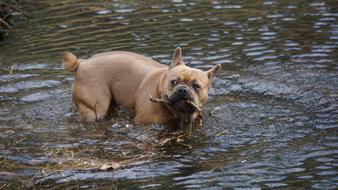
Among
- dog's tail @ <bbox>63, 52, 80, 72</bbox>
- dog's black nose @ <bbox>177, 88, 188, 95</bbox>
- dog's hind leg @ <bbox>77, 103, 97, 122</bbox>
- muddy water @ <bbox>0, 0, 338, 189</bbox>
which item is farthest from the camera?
dog's tail @ <bbox>63, 52, 80, 72</bbox>

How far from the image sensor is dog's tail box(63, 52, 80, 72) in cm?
984

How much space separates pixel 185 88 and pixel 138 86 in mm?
1150

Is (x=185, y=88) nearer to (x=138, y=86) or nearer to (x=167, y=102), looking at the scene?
(x=167, y=102)

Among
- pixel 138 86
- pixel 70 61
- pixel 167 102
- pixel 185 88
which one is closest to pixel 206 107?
pixel 138 86

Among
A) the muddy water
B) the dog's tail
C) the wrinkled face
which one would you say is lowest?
the muddy water

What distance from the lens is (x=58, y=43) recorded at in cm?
1352

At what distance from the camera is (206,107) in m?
10.2

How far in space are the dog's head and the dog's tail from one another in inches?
55.1

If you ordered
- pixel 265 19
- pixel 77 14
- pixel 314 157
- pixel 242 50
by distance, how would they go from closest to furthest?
pixel 314 157
pixel 242 50
pixel 265 19
pixel 77 14

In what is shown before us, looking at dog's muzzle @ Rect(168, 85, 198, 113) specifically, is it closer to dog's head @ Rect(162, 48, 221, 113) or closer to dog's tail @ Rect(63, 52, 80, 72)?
dog's head @ Rect(162, 48, 221, 113)

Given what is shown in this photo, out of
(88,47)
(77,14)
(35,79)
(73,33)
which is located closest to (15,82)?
(35,79)

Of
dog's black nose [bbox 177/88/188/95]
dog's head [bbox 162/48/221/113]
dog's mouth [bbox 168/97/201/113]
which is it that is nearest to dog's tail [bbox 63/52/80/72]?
dog's head [bbox 162/48/221/113]

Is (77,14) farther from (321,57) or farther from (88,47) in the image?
(321,57)

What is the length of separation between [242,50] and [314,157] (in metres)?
4.87
